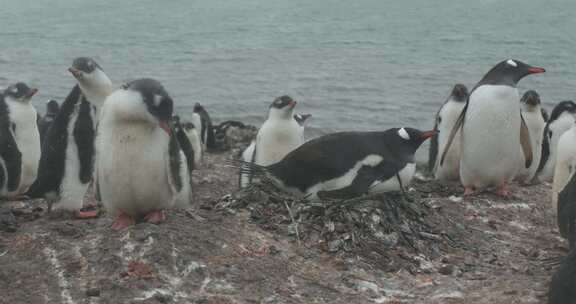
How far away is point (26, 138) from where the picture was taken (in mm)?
8008

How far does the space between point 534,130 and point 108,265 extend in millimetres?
6817

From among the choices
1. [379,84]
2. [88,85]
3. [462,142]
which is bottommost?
[379,84]

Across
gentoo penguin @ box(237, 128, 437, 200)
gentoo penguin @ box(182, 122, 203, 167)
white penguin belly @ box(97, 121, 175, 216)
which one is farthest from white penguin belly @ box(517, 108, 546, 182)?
white penguin belly @ box(97, 121, 175, 216)

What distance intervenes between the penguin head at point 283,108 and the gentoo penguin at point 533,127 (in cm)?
306

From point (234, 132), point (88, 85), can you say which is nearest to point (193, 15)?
point (234, 132)

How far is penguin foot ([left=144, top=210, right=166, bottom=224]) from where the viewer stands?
5383 millimetres

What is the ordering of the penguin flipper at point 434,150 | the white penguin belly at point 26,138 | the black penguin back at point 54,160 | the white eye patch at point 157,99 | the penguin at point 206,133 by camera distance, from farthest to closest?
the penguin at point 206,133
the penguin flipper at point 434,150
the white penguin belly at point 26,138
the black penguin back at point 54,160
the white eye patch at point 157,99

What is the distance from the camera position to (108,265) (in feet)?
15.8

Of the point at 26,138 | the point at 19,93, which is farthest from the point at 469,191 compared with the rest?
the point at 19,93

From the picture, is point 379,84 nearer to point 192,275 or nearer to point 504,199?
point 504,199

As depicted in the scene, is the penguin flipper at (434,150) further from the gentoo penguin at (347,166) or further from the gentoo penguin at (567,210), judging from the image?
the gentoo penguin at (567,210)

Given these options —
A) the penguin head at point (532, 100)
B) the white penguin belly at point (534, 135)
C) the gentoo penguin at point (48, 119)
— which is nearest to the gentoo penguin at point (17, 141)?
the gentoo penguin at point (48, 119)

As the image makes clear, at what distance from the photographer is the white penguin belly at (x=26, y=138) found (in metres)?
7.95

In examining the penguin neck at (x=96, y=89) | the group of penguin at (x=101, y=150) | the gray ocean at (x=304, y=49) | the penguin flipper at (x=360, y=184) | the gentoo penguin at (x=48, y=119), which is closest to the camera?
the group of penguin at (x=101, y=150)
